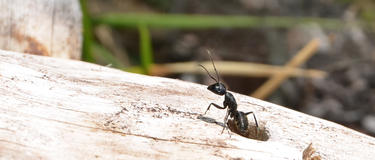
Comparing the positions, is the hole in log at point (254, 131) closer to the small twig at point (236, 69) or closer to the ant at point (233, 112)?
the ant at point (233, 112)

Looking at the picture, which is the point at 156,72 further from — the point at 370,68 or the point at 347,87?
the point at 370,68

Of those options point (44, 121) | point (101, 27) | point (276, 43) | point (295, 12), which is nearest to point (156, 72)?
point (101, 27)

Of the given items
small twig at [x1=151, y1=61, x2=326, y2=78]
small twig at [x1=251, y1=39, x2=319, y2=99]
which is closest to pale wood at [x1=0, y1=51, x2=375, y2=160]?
small twig at [x1=151, y1=61, x2=326, y2=78]

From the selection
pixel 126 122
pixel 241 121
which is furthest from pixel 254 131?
pixel 126 122

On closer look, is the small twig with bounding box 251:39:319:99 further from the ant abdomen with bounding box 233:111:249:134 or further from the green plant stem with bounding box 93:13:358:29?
the ant abdomen with bounding box 233:111:249:134

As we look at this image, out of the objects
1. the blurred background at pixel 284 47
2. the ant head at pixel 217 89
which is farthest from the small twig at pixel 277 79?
the ant head at pixel 217 89
